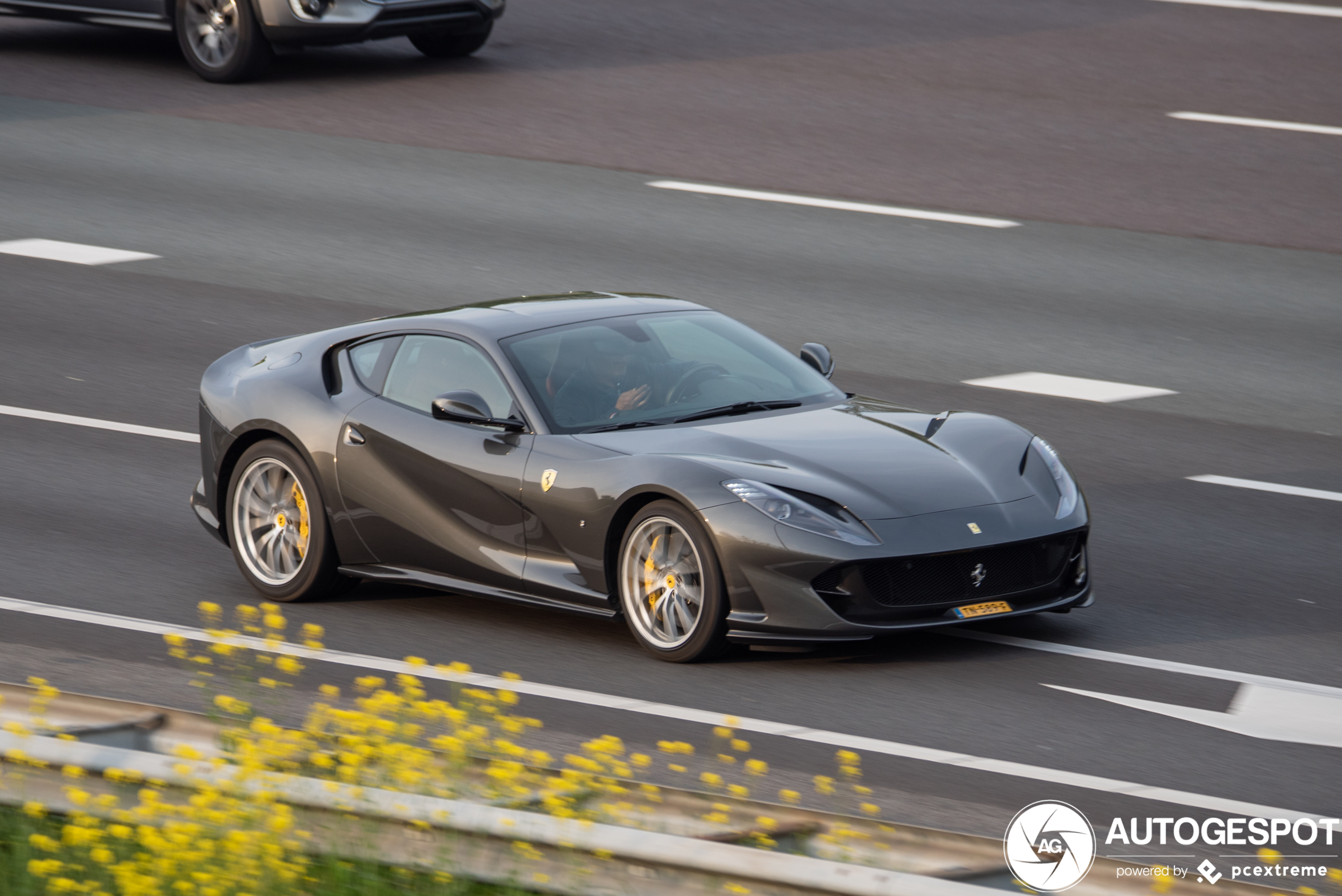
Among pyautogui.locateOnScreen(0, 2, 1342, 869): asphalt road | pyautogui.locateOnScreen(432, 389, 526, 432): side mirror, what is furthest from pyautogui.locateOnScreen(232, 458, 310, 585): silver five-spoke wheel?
pyautogui.locateOnScreen(432, 389, 526, 432): side mirror

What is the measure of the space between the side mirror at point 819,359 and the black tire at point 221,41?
12185 millimetres

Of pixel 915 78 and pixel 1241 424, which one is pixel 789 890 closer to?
pixel 1241 424

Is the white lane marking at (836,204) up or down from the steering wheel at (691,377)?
down

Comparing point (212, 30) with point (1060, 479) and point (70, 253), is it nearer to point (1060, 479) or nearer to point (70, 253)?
point (70, 253)

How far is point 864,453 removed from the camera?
855 cm

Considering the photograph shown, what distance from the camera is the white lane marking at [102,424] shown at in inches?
473

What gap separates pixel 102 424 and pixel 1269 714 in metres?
7.18

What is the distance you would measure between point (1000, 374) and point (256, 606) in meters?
5.66

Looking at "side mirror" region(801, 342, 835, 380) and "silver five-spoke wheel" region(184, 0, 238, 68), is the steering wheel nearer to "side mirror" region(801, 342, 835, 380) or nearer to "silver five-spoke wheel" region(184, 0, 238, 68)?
"side mirror" region(801, 342, 835, 380)

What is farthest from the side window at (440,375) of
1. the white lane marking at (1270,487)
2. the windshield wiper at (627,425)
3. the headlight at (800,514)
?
the white lane marking at (1270,487)

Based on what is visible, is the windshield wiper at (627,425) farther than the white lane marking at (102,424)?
No

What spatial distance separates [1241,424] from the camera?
1238 centimetres

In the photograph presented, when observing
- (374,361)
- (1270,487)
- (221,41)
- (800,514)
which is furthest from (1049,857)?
(221,41)

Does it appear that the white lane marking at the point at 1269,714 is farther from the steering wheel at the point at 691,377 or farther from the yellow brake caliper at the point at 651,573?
the steering wheel at the point at 691,377
